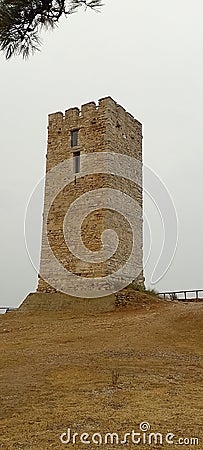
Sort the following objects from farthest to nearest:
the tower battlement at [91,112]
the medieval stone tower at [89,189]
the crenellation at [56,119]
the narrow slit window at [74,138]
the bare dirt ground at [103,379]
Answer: the crenellation at [56,119] → the narrow slit window at [74,138] → the tower battlement at [91,112] → the medieval stone tower at [89,189] → the bare dirt ground at [103,379]

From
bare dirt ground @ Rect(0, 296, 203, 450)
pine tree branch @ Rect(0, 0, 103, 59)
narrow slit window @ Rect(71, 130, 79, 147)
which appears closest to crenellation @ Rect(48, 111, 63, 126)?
narrow slit window @ Rect(71, 130, 79, 147)

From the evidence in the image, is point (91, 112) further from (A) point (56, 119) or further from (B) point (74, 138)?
(A) point (56, 119)

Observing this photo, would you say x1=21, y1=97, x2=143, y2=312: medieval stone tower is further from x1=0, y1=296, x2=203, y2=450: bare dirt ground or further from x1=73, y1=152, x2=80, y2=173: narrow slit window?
x1=0, y1=296, x2=203, y2=450: bare dirt ground

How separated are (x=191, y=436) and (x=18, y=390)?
2.34m

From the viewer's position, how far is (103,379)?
19.2ft

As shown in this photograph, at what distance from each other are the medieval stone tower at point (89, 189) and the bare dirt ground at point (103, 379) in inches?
109

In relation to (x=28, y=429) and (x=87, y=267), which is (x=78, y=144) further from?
(x=28, y=429)

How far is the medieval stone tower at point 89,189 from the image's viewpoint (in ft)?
44.8

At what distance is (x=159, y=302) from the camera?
45.1 feet

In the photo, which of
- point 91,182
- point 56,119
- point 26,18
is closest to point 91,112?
point 56,119

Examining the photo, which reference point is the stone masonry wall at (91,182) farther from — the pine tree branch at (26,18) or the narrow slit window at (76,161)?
the pine tree branch at (26,18)

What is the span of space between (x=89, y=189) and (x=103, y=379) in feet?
28.9

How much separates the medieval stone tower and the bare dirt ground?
2.77m

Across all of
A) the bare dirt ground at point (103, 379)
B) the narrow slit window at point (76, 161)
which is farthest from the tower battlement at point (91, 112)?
the bare dirt ground at point (103, 379)
